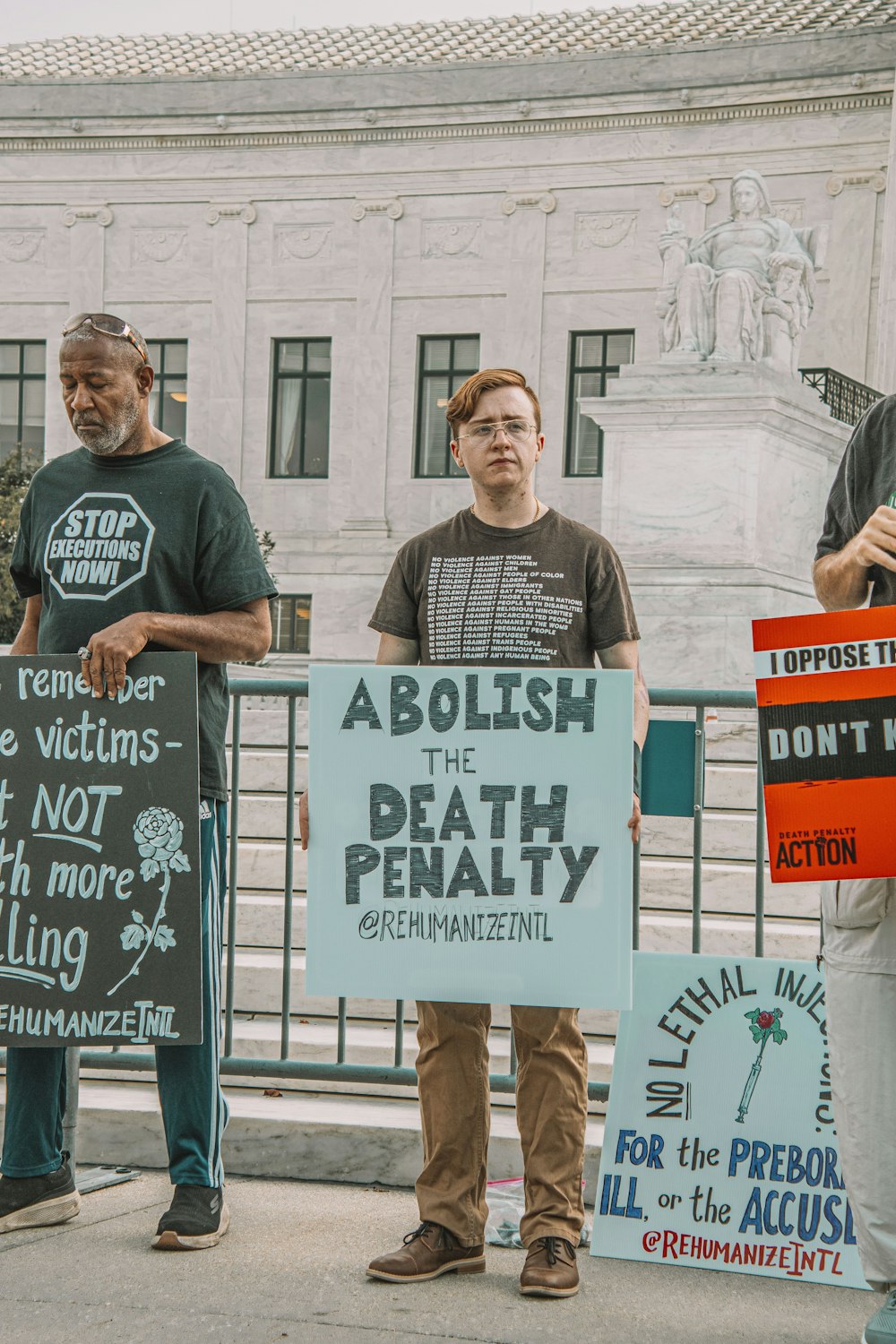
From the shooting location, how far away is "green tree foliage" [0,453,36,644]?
19250mm

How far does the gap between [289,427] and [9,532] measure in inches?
343

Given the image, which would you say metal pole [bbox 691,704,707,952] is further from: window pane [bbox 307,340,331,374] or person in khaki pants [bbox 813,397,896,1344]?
window pane [bbox 307,340,331,374]

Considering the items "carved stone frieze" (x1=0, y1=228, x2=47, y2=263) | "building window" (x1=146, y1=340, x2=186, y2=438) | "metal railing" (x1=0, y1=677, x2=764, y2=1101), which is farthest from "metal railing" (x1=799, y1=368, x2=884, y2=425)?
"metal railing" (x1=0, y1=677, x2=764, y2=1101)

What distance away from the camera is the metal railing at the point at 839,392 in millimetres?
19297

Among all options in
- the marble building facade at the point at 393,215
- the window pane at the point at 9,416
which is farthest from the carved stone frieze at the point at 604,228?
the window pane at the point at 9,416

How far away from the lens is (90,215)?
27.8 m

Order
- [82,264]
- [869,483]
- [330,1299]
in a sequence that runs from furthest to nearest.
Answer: [82,264] < [330,1299] < [869,483]

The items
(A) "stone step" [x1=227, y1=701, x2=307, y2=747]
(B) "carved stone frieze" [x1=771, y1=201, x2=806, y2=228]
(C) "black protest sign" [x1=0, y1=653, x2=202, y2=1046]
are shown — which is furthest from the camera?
(B) "carved stone frieze" [x1=771, y1=201, x2=806, y2=228]

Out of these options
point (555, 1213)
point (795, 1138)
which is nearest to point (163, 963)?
point (555, 1213)

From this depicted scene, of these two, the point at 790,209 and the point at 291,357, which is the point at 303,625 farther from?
the point at 790,209

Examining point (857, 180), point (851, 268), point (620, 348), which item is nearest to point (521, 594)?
point (851, 268)

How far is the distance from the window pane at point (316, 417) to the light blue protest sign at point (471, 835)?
2413 centimetres

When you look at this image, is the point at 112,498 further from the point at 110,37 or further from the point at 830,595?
the point at 110,37

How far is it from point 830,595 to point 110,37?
32897 mm
